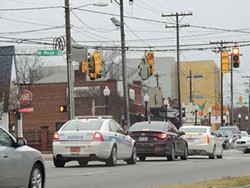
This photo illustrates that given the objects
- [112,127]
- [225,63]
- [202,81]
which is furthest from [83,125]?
[202,81]

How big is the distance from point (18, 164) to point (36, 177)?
3.28 ft

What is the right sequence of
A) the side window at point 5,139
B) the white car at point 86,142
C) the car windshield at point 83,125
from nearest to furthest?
the side window at point 5,139, the white car at point 86,142, the car windshield at point 83,125

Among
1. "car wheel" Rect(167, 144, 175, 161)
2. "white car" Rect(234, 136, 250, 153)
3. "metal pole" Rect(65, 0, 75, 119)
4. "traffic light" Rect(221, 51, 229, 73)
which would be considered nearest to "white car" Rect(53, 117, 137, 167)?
"car wheel" Rect(167, 144, 175, 161)

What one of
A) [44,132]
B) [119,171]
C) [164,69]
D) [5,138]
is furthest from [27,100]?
[164,69]

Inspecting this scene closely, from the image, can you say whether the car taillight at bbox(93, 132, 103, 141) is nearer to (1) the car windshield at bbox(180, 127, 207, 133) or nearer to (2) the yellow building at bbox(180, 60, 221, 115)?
(1) the car windshield at bbox(180, 127, 207, 133)

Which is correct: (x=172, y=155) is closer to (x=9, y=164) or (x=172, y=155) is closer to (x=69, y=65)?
(x=69, y=65)

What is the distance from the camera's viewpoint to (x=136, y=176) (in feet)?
56.4

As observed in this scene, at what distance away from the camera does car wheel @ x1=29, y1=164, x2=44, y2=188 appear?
11.7 m

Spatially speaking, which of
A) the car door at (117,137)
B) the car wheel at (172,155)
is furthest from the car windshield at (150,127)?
the car door at (117,137)

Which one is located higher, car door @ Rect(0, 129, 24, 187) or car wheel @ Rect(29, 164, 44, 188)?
car door @ Rect(0, 129, 24, 187)

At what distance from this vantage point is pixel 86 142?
20.6 metres

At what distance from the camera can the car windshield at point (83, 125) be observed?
68.7 feet

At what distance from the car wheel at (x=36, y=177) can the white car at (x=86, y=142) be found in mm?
8204

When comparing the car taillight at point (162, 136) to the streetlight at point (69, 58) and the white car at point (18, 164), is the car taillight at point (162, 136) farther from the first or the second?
the white car at point (18, 164)
